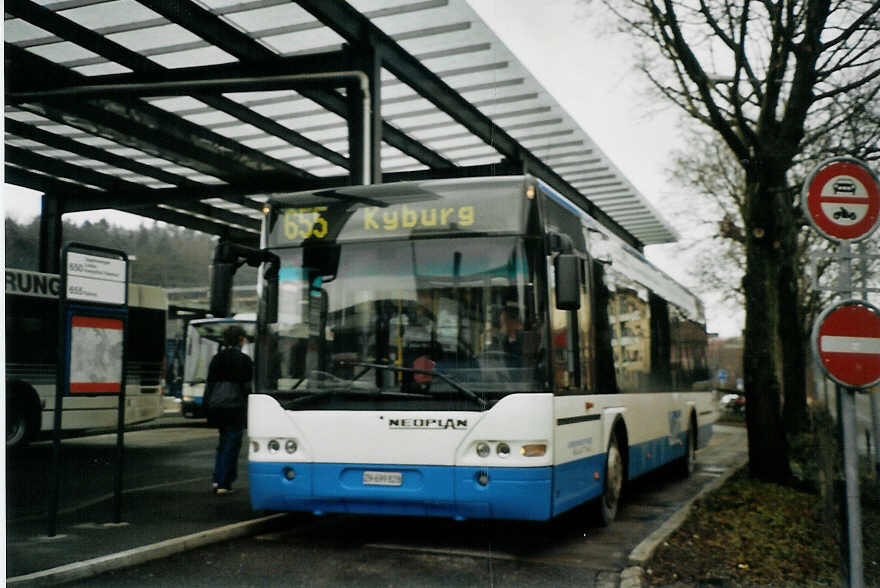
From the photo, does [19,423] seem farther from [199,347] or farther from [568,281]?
[199,347]

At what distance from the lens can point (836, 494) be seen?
10.0 meters

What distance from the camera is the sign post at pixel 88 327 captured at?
7.57 m

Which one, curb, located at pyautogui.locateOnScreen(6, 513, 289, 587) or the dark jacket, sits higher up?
the dark jacket

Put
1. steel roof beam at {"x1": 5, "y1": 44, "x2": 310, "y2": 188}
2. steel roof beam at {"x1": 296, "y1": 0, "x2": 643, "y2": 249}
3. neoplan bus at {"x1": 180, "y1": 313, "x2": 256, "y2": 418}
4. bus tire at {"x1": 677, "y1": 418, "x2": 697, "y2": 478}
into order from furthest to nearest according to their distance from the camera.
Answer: neoplan bus at {"x1": 180, "y1": 313, "x2": 256, "y2": 418}
steel roof beam at {"x1": 5, "y1": 44, "x2": 310, "y2": 188}
bus tire at {"x1": 677, "y1": 418, "x2": 697, "y2": 478}
steel roof beam at {"x1": 296, "y1": 0, "x2": 643, "y2": 249}

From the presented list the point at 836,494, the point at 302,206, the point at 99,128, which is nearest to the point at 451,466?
the point at 302,206

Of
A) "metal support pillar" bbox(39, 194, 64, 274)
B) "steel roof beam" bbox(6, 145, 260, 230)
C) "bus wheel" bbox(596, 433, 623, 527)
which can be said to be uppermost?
"steel roof beam" bbox(6, 145, 260, 230)

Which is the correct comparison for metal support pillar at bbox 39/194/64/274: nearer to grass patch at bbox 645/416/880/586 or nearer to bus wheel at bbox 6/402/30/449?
bus wheel at bbox 6/402/30/449

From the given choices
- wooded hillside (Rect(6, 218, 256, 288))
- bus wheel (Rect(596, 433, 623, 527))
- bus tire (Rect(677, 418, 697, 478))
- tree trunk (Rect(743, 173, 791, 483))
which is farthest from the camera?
bus tire (Rect(677, 418, 697, 478))

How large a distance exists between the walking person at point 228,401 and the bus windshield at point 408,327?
301 centimetres

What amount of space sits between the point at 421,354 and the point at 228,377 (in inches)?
160

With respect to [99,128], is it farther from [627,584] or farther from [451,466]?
[627,584]

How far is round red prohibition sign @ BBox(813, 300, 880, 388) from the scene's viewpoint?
5898 millimetres

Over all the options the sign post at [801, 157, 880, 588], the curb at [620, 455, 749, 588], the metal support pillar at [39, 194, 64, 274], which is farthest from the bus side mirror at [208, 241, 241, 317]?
the metal support pillar at [39, 194, 64, 274]

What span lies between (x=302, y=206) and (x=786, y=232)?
734cm
